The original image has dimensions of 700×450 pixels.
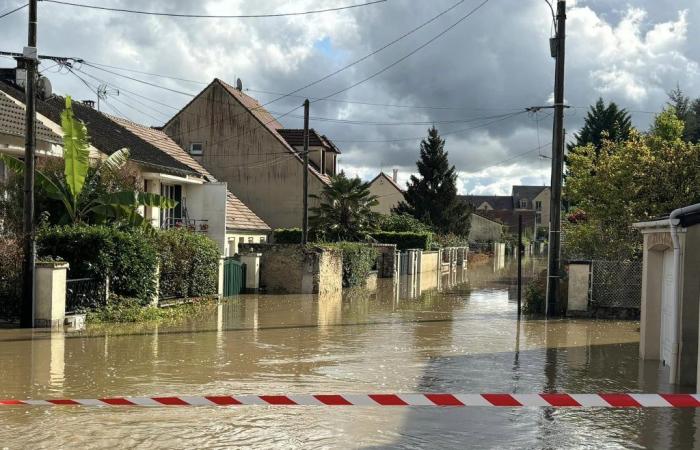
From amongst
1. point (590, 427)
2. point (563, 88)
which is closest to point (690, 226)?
point (590, 427)

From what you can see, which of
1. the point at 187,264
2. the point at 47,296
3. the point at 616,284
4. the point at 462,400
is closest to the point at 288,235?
the point at 187,264

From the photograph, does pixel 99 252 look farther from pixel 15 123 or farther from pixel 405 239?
pixel 405 239

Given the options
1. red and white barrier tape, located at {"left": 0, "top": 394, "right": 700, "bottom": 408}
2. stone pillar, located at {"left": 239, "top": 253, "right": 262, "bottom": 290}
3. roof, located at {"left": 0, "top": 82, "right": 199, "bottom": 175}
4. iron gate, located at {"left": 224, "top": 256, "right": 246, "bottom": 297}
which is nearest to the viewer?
red and white barrier tape, located at {"left": 0, "top": 394, "right": 700, "bottom": 408}

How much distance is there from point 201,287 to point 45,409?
15212 mm

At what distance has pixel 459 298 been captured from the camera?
28672 mm

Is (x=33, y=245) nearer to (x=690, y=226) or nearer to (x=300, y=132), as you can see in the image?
(x=690, y=226)

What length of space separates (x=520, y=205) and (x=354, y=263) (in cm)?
10780

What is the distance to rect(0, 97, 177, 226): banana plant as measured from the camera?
18594 mm

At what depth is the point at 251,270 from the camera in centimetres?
2892

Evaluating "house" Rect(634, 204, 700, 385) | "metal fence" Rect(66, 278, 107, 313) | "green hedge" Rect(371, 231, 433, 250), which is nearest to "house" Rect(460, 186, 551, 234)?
"green hedge" Rect(371, 231, 433, 250)

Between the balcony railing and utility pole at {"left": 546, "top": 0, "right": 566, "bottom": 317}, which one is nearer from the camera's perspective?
utility pole at {"left": 546, "top": 0, "right": 566, "bottom": 317}

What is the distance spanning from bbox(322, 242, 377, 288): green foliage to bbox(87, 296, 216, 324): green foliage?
42.1ft

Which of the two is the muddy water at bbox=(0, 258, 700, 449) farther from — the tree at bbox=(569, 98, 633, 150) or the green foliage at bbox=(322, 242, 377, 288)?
the tree at bbox=(569, 98, 633, 150)

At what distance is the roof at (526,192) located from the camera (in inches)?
5482
